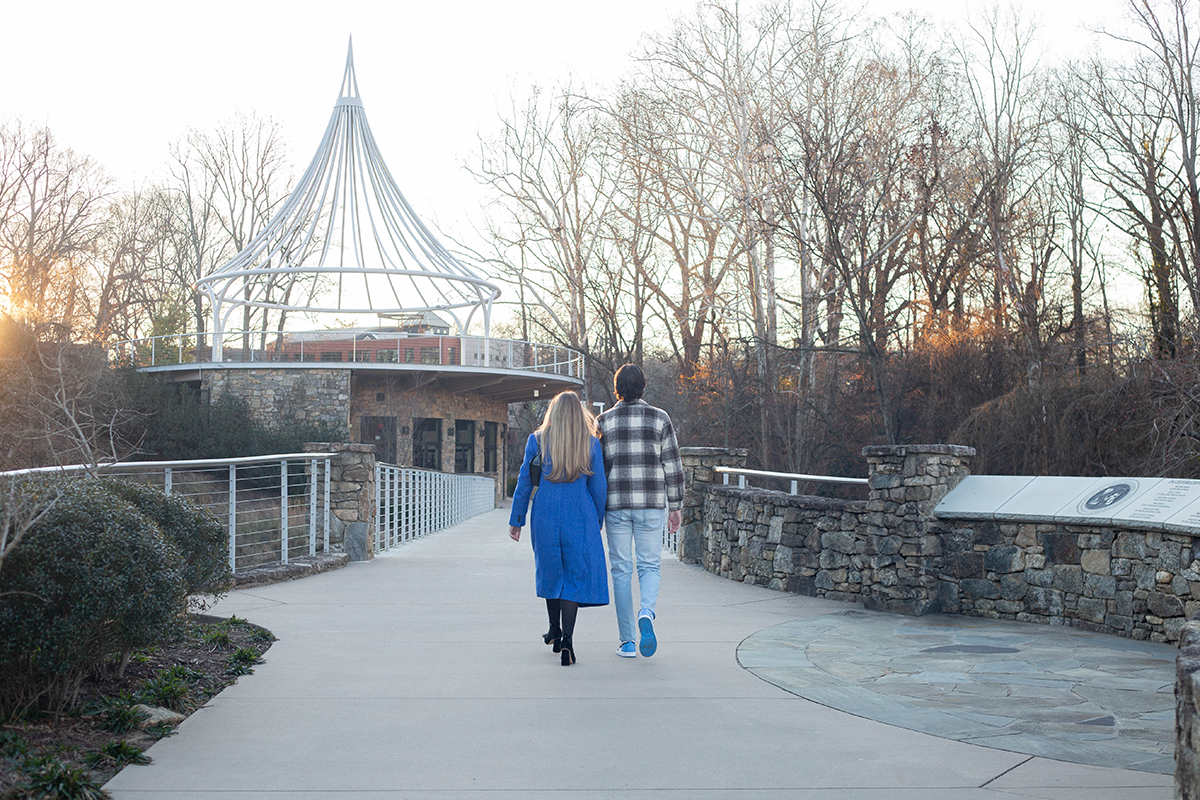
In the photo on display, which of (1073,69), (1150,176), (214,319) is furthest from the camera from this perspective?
(214,319)

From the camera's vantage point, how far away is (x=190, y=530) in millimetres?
5578

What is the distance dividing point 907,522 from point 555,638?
3.41 metres

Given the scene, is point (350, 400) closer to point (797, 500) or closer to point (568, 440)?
point (797, 500)

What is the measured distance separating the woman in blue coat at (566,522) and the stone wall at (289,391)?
1064 inches

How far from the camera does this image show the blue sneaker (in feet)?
18.9

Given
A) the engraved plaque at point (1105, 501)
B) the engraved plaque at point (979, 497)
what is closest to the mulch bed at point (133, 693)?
the engraved plaque at point (979, 497)

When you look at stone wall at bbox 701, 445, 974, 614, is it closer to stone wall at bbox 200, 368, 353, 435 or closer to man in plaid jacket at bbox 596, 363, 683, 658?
man in plaid jacket at bbox 596, 363, 683, 658

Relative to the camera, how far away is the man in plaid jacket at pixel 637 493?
5.94m

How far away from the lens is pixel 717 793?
3.44 metres

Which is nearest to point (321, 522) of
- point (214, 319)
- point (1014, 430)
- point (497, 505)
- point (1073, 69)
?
point (1014, 430)

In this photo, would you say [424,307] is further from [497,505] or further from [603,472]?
[603,472]

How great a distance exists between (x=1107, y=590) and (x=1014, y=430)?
8602 mm

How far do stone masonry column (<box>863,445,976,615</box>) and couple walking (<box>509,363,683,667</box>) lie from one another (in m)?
2.66

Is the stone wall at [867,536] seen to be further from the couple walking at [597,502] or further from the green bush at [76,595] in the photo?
the green bush at [76,595]
